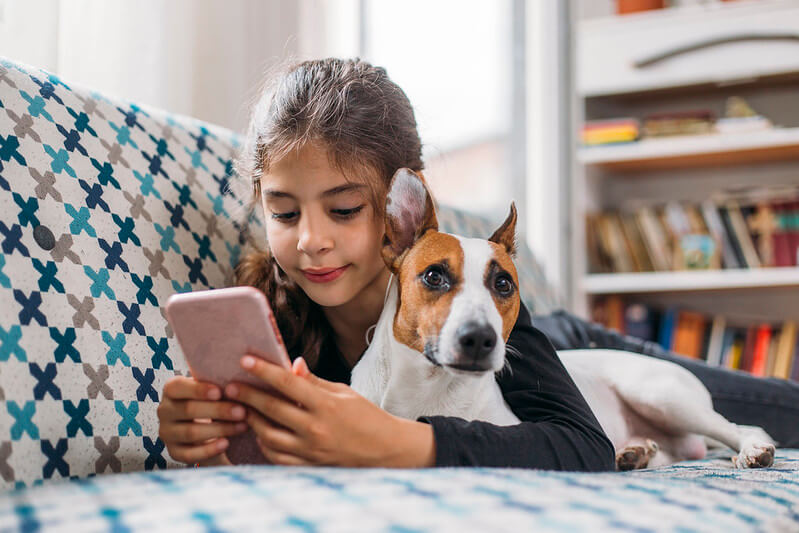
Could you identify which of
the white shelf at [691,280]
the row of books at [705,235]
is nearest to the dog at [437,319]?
the white shelf at [691,280]

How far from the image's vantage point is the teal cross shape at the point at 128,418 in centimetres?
100

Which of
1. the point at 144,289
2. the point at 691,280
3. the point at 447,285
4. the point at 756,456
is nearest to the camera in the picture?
the point at 447,285

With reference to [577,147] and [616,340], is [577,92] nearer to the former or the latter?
[577,147]

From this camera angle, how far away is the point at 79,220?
1039 mm

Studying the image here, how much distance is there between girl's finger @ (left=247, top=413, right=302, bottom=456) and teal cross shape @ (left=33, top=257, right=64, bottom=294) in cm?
32

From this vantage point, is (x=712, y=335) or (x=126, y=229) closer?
(x=126, y=229)

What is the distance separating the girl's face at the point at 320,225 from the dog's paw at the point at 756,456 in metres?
0.69

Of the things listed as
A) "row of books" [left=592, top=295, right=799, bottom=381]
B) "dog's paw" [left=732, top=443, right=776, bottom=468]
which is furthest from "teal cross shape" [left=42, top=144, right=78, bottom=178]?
"row of books" [left=592, top=295, right=799, bottom=381]

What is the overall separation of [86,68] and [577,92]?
2.27 meters

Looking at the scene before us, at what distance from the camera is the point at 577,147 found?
11.0 feet

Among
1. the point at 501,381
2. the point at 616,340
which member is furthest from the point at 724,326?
the point at 501,381

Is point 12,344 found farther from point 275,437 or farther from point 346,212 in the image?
point 346,212

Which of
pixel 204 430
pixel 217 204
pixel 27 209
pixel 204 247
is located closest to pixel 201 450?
pixel 204 430

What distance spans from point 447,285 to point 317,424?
0.29 m
